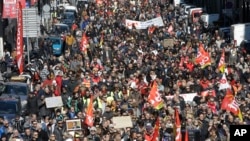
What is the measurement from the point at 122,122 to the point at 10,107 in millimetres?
4809

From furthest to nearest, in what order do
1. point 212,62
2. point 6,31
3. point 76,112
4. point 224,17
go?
point 224,17 → point 6,31 → point 212,62 → point 76,112

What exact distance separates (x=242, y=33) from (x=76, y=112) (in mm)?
22005

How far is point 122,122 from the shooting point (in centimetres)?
2231

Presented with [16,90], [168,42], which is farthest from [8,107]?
[168,42]

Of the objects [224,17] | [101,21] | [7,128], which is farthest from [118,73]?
[224,17]

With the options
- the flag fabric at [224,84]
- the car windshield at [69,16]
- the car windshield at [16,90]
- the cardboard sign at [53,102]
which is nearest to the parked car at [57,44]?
the car windshield at [69,16]

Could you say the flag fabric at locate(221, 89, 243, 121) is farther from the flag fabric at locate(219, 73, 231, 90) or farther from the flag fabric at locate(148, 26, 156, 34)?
the flag fabric at locate(148, 26, 156, 34)

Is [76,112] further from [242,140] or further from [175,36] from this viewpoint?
[175,36]

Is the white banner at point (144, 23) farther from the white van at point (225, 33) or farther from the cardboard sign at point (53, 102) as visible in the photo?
the cardboard sign at point (53, 102)

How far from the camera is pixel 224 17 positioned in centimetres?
5819

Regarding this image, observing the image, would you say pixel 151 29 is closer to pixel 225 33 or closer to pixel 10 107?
pixel 225 33

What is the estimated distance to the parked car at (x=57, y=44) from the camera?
45.4m

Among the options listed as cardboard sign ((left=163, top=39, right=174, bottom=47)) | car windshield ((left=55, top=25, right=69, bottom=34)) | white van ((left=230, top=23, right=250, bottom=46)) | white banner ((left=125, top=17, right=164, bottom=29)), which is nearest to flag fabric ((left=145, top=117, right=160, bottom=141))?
cardboard sign ((left=163, top=39, right=174, bottom=47))

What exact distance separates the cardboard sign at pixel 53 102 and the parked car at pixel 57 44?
735 inches
